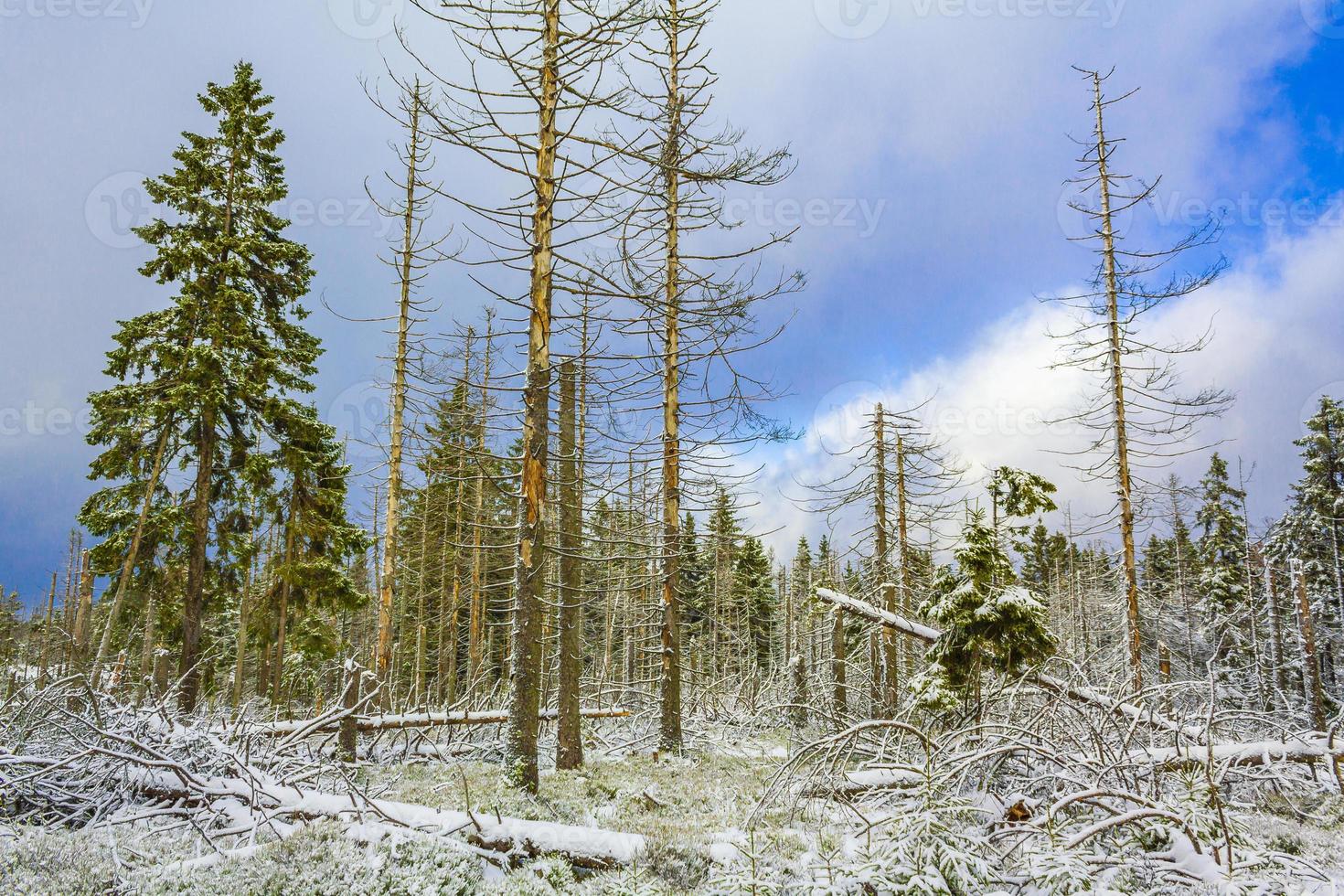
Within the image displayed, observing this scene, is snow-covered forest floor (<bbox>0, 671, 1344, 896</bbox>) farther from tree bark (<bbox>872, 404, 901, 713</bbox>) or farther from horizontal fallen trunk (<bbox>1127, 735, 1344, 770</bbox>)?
tree bark (<bbox>872, 404, 901, 713</bbox>)

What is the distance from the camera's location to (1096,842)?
4.27m

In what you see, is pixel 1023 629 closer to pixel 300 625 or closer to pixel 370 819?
pixel 370 819

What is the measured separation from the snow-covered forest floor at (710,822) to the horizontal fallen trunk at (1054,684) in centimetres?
26

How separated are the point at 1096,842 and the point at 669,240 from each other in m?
10.4

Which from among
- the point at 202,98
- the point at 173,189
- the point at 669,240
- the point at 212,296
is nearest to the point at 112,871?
the point at 669,240

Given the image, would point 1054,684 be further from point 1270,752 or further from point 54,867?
point 54,867

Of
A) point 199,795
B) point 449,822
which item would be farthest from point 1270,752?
point 199,795

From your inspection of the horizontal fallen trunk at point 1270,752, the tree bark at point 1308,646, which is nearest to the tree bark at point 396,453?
the horizontal fallen trunk at point 1270,752

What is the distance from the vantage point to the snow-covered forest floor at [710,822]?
3.47 metres

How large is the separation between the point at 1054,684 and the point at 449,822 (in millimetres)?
6476

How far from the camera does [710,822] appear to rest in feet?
19.8

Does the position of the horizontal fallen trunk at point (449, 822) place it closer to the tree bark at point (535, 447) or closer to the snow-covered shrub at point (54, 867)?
the snow-covered shrub at point (54, 867)

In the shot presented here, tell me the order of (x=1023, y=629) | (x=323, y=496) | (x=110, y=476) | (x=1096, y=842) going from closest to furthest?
(x=1096, y=842)
(x=1023, y=629)
(x=110, y=476)
(x=323, y=496)

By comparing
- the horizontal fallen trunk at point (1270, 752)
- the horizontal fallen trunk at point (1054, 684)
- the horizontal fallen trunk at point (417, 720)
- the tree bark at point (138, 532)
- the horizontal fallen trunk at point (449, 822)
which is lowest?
the horizontal fallen trunk at point (417, 720)
